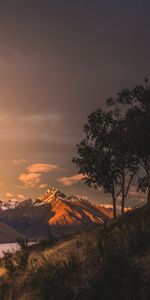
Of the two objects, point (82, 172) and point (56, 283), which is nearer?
point (56, 283)

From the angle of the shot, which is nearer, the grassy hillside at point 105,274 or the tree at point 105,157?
the grassy hillside at point 105,274

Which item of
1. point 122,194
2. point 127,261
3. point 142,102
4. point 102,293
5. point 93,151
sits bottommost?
point 102,293

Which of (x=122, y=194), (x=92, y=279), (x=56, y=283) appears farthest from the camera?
(x=122, y=194)

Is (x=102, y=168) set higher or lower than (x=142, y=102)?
lower

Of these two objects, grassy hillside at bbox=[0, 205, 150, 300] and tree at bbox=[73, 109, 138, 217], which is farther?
tree at bbox=[73, 109, 138, 217]

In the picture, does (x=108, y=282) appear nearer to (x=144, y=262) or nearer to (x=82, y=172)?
(x=144, y=262)

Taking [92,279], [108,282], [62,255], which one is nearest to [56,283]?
[92,279]

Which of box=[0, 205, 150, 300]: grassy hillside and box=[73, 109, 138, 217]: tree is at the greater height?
box=[73, 109, 138, 217]: tree

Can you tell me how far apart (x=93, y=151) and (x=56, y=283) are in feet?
135

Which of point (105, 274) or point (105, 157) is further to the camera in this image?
point (105, 157)

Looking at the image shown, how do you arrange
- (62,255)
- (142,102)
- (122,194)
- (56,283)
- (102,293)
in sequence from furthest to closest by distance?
(122,194) < (142,102) < (62,255) < (56,283) < (102,293)

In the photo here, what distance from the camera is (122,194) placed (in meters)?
52.3

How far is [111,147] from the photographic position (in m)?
50.8

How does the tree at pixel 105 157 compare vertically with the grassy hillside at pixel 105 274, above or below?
above
